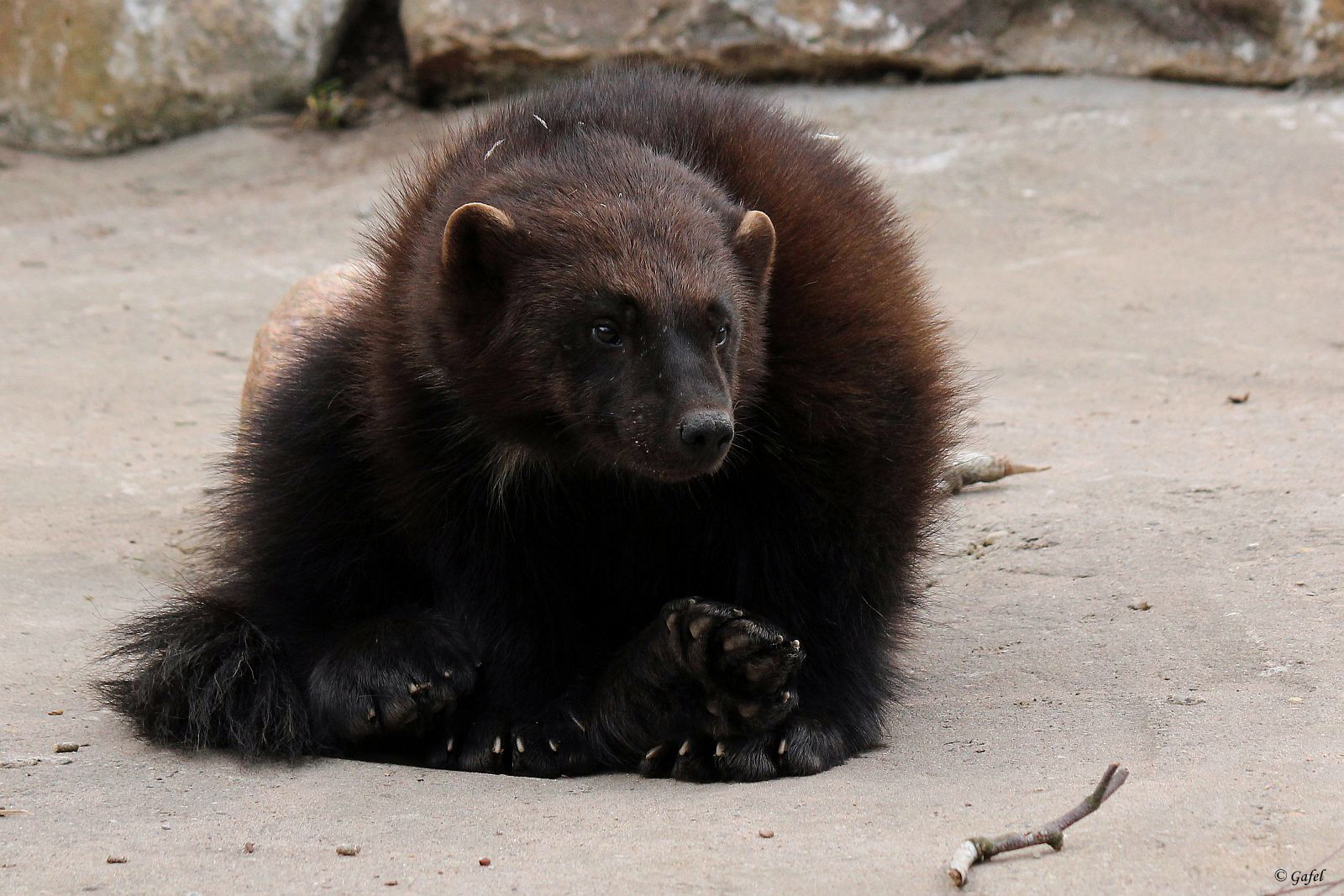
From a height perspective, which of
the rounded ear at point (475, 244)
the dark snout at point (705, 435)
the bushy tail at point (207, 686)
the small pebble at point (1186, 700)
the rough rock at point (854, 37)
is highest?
the rounded ear at point (475, 244)

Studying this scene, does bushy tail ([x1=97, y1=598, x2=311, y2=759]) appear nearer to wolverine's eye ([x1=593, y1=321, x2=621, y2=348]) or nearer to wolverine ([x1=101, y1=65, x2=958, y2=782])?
wolverine ([x1=101, y1=65, x2=958, y2=782])

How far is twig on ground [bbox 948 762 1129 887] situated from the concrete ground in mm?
32

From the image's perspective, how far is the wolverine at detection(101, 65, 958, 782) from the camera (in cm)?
282

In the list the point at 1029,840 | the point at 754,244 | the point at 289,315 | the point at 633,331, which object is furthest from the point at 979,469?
the point at 1029,840

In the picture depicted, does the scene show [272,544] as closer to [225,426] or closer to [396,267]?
[396,267]

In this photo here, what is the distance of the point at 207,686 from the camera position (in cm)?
315

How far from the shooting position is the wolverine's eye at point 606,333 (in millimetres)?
2746

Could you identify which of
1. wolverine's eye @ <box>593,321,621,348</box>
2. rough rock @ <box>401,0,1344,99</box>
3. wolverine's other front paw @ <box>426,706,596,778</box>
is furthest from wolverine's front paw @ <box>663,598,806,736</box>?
rough rock @ <box>401,0,1344,99</box>

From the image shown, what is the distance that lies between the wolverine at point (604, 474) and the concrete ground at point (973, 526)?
6.4 inches

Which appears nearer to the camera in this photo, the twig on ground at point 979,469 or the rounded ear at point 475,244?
the rounded ear at point 475,244

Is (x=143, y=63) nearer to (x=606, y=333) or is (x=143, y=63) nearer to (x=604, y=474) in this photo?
(x=604, y=474)

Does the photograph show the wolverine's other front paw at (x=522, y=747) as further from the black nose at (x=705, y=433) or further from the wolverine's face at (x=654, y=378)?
the black nose at (x=705, y=433)

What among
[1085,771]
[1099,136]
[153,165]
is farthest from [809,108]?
[1085,771]

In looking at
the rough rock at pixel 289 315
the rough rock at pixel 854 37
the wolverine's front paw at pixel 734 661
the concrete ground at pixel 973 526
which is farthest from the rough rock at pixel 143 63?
the wolverine's front paw at pixel 734 661
